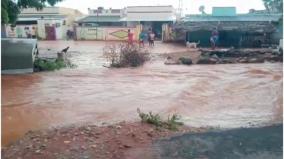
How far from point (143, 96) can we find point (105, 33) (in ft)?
97.4

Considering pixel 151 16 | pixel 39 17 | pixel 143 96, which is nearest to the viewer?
pixel 143 96

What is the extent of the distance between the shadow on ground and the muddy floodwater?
64.9 inches

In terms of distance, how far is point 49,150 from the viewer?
5832mm

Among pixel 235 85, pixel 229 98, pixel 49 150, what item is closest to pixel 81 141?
pixel 49 150

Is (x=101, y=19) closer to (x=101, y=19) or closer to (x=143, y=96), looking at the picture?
(x=101, y=19)

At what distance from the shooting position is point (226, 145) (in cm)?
568

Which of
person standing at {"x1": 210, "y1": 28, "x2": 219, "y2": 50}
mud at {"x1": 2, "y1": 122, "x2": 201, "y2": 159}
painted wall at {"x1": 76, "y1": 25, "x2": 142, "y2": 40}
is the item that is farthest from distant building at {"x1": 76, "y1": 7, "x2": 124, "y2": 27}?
mud at {"x1": 2, "y1": 122, "x2": 201, "y2": 159}

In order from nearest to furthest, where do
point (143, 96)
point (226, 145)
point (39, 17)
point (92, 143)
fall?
point (226, 145)
point (92, 143)
point (143, 96)
point (39, 17)

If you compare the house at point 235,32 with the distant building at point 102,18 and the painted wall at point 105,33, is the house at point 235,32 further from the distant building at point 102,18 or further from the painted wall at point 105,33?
the distant building at point 102,18

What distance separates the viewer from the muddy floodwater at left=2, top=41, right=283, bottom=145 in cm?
877

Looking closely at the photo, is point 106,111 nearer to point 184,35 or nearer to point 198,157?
point 198,157

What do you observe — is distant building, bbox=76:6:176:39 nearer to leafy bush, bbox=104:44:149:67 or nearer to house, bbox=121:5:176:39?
house, bbox=121:5:176:39

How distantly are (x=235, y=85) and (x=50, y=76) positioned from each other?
21.7 ft

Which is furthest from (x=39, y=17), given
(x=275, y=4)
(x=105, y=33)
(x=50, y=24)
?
(x=275, y=4)
